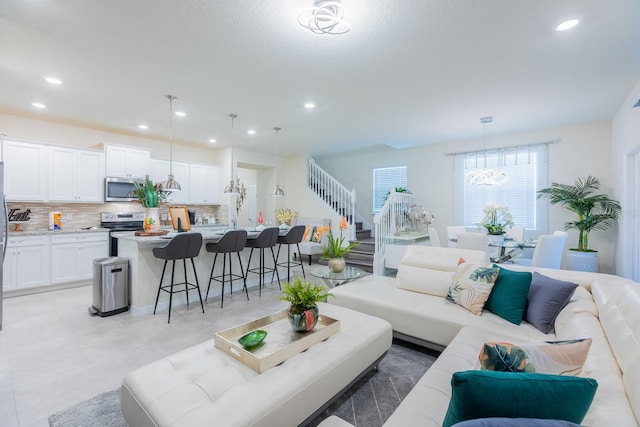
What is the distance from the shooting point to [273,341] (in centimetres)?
194

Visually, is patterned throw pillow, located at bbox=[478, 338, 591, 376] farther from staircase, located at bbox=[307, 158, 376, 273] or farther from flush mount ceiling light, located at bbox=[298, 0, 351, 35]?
staircase, located at bbox=[307, 158, 376, 273]

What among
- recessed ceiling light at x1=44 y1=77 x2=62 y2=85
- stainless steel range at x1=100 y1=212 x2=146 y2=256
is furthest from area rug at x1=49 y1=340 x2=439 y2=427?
stainless steel range at x1=100 y1=212 x2=146 y2=256

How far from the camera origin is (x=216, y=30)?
2.50m

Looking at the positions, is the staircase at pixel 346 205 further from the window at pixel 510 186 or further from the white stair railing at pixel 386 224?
the window at pixel 510 186

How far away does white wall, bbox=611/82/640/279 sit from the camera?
153 inches

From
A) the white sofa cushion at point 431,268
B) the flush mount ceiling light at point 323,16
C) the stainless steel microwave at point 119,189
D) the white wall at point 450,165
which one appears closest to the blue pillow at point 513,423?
the white sofa cushion at point 431,268

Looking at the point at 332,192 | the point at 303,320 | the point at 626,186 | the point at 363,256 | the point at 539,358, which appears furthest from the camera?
the point at 332,192

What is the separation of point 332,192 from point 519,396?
6749 millimetres

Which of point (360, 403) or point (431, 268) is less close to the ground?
point (431, 268)

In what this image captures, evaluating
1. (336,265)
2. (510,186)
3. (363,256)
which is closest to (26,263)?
(336,265)

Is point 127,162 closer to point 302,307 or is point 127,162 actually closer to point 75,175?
point 75,175

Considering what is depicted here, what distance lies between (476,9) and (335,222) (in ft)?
17.4

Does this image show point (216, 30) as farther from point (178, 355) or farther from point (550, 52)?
point (550, 52)

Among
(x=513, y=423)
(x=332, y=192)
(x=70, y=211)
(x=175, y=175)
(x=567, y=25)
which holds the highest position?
(x=567, y=25)
